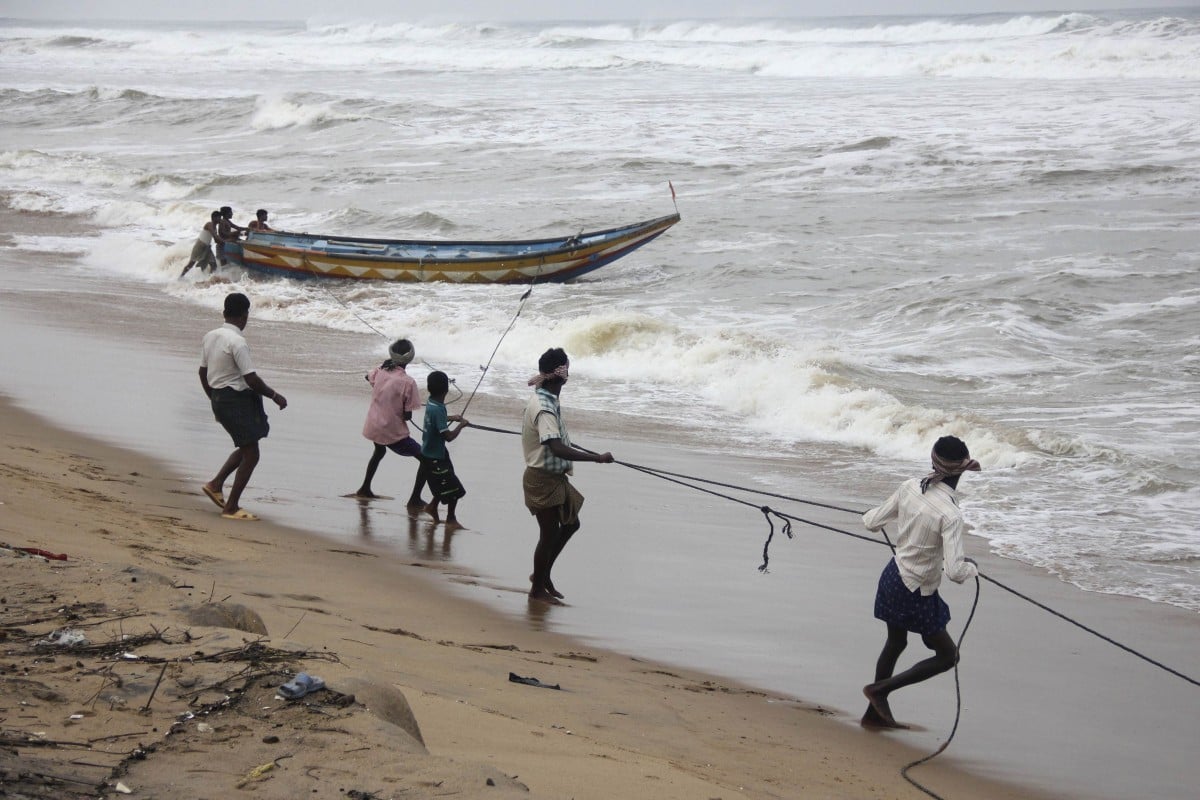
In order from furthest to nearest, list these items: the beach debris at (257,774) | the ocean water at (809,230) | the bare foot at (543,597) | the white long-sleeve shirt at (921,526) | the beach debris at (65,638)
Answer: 1. the ocean water at (809,230)
2. the bare foot at (543,597)
3. the white long-sleeve shirt at (921,526)
4. the beach debris at (65,638)
5. the beach debris at (257,774)

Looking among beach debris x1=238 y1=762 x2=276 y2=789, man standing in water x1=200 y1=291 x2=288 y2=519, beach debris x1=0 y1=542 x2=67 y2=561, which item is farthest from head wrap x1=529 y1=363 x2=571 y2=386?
beach debris x1=238 y1=762 x2=276 y2=789

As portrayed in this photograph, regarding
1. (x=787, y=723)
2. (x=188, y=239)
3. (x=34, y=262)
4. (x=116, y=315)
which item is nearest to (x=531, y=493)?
(x=787, y=723)

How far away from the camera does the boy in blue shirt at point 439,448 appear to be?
24.8ft

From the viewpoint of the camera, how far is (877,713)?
5.07 meters

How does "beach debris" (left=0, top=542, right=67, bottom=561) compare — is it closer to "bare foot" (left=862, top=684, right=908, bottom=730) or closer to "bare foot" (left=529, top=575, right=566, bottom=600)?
"bare foot" (left=529, top=575, right=566, bottom=600)

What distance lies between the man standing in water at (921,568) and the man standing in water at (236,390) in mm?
3561

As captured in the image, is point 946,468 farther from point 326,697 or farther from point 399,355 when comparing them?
point 399,355

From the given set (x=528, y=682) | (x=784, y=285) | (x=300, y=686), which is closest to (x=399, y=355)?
(x=528, y=682)

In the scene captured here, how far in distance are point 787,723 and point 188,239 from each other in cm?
1981

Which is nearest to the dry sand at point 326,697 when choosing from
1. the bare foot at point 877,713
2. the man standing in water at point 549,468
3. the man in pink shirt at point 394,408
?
the bare foot at point 877,713

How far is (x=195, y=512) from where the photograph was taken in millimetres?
7332

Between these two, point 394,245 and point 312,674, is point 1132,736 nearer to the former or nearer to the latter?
point 312,674

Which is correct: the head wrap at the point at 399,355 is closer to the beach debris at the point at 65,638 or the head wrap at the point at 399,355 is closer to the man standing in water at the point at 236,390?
the man standing in water at the point at 236,390

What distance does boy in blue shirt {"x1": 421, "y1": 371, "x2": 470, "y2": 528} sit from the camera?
7.56 metres
